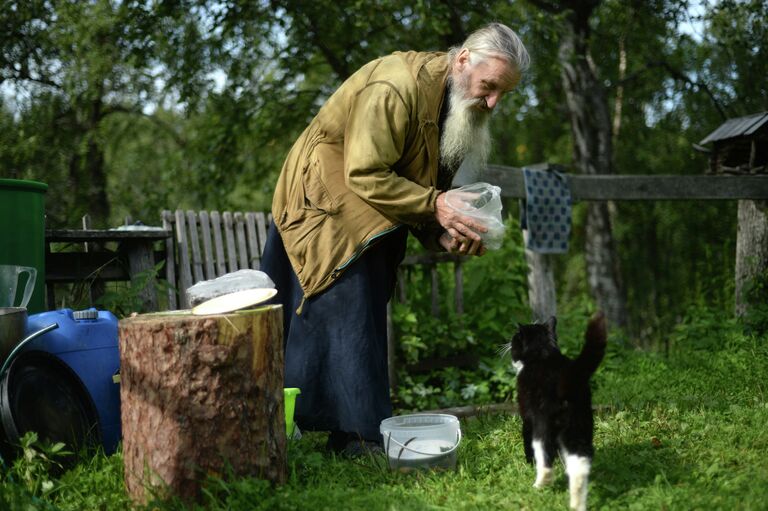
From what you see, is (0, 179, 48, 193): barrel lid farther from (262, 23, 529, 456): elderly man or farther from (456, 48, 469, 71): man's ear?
(456, 48, 469, 71): man's ear

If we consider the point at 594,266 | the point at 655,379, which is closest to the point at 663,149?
the point at 594,266

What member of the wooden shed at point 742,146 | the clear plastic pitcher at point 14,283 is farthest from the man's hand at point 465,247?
the wooden shed at point 742,146

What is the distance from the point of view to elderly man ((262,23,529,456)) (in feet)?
11.2

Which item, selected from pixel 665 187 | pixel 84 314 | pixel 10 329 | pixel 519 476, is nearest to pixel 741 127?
pixel 665 187

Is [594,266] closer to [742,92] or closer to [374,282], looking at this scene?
[742,92]

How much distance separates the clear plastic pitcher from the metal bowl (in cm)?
61

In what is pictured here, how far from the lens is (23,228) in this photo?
13.8 ft

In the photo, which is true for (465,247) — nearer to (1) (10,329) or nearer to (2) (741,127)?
(1) (10,329)

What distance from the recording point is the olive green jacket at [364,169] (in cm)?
340

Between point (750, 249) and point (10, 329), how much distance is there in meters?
6.39

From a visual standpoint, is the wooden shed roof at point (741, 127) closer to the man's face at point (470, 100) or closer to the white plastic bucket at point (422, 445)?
the man's face at point (470, 100)

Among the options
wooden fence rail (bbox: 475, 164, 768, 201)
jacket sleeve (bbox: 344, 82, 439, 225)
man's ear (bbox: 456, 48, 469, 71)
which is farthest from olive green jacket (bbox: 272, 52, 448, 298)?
wooden fence rail (bbox: 475, 164, 768, 201)

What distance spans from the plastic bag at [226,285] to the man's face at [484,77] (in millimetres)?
1301

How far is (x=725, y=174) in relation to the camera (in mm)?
7055
